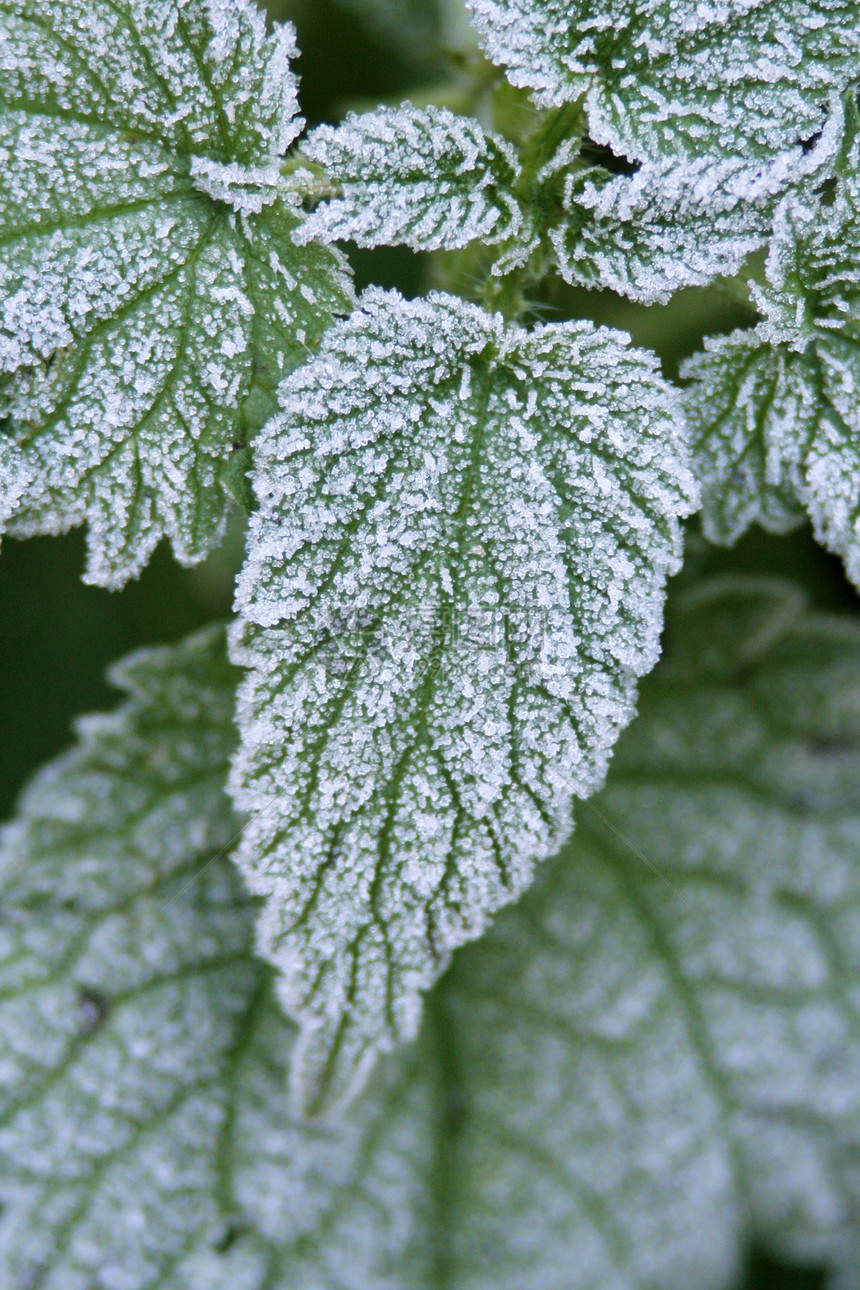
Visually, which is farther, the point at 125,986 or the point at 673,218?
the point at 125,986

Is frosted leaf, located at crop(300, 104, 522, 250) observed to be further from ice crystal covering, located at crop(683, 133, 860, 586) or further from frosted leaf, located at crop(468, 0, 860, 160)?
ice crystal covering, located at crop(683, 133, 860, 586)

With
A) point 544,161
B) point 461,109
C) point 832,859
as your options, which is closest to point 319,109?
point 461,109

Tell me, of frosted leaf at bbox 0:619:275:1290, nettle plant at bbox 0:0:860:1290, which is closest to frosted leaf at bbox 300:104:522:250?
nettle plant at bbox 0:0:860:1290

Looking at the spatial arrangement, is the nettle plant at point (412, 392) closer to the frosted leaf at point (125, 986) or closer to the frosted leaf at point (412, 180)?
the frosted leaf at point (412, 180)

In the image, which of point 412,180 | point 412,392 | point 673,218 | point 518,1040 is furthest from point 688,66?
point 518,1040

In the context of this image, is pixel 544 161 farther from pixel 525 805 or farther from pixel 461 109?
pixel 525 805

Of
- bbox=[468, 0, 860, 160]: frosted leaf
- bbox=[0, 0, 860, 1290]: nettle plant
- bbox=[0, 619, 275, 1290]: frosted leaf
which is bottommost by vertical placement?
bbox=[0, 619, 275, 1290]: frosted leaf

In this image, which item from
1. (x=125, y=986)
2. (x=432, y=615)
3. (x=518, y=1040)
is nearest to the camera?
(x=432, y=615)

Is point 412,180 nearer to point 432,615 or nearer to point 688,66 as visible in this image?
point 688,66
